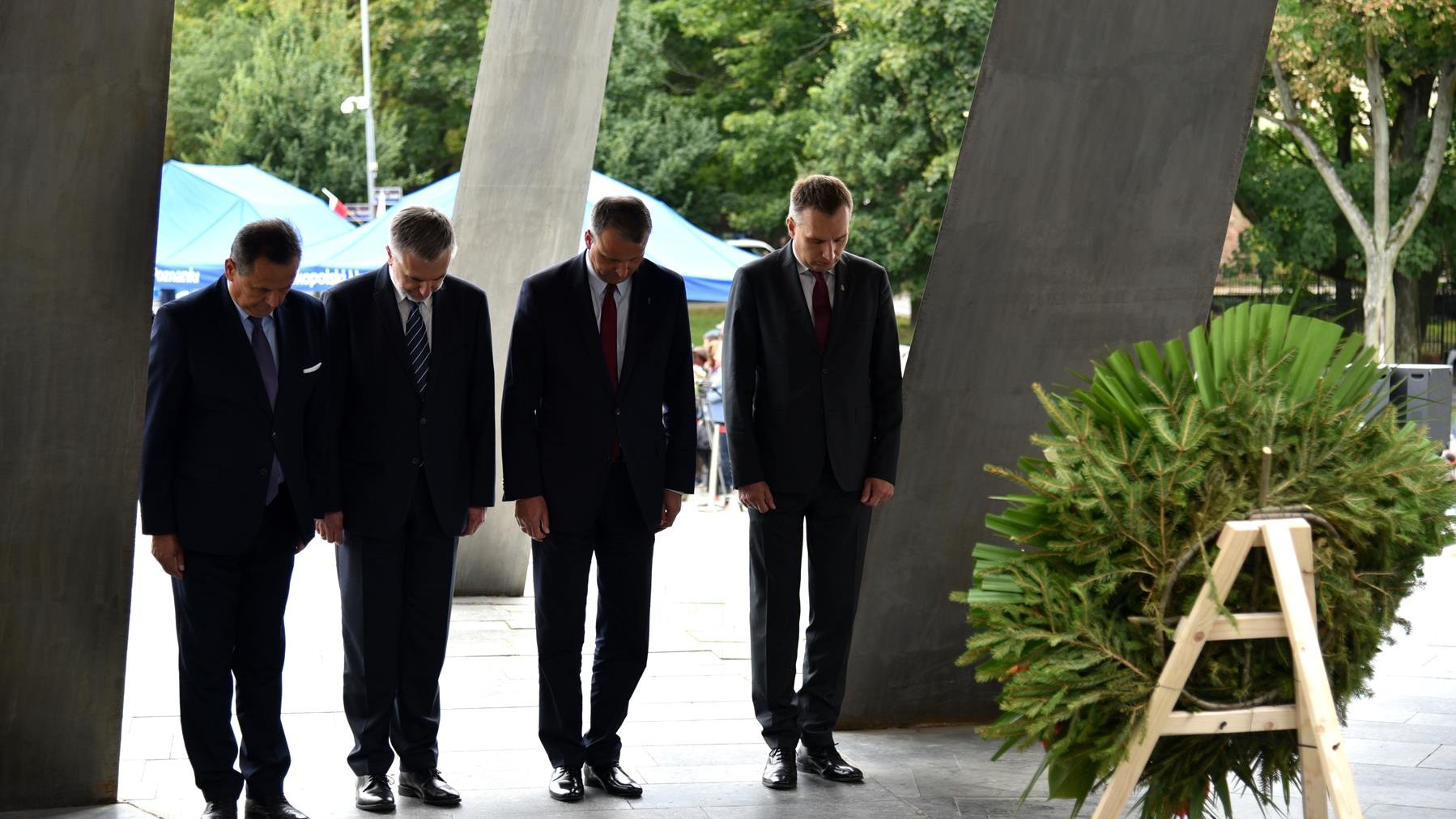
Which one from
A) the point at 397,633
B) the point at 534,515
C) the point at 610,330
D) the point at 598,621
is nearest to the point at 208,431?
the point at 397,633

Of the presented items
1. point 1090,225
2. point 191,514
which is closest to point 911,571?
point 1090,225

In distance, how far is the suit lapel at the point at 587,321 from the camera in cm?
518

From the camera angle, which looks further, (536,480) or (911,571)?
(911,571)

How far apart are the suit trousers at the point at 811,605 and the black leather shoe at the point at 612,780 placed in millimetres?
494

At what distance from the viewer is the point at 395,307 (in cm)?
504

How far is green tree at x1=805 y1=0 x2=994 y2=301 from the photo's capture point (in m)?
27.8

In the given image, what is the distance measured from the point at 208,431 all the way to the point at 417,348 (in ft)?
2.29

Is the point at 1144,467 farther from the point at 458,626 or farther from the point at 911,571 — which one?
the point at 458,626

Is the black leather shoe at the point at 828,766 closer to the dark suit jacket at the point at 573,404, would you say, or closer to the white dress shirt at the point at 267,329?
the dark suit jacket at the point at 573,404

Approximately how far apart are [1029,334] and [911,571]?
99 centimetres

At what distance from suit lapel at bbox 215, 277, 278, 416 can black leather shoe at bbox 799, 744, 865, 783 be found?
2.14 meters

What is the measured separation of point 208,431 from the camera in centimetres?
468

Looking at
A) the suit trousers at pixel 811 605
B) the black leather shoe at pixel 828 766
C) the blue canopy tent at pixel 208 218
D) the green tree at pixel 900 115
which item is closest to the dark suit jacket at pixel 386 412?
the suit trousers at pixel 811 605

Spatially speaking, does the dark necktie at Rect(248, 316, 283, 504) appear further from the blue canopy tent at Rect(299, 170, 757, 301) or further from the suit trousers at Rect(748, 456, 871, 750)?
the blue canopy tent at Rect(299, 170, 757, 301)
